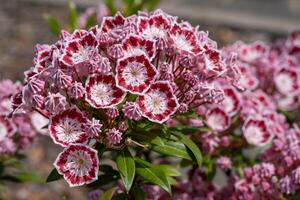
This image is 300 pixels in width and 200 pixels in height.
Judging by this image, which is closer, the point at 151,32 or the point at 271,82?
the point at 151,32

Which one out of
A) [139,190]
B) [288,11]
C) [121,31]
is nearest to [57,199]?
[139,190]

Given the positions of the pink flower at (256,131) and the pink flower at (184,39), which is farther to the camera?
the pink flower at (256,131)

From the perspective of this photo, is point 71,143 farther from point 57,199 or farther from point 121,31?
point 57,199

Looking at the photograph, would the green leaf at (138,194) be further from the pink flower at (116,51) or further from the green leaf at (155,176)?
the pink flower at (116,51)

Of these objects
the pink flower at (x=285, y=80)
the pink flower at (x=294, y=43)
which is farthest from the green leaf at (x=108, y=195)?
the pink flower at (x=294, y=43)

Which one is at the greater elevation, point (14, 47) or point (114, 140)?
point (14, 47)
